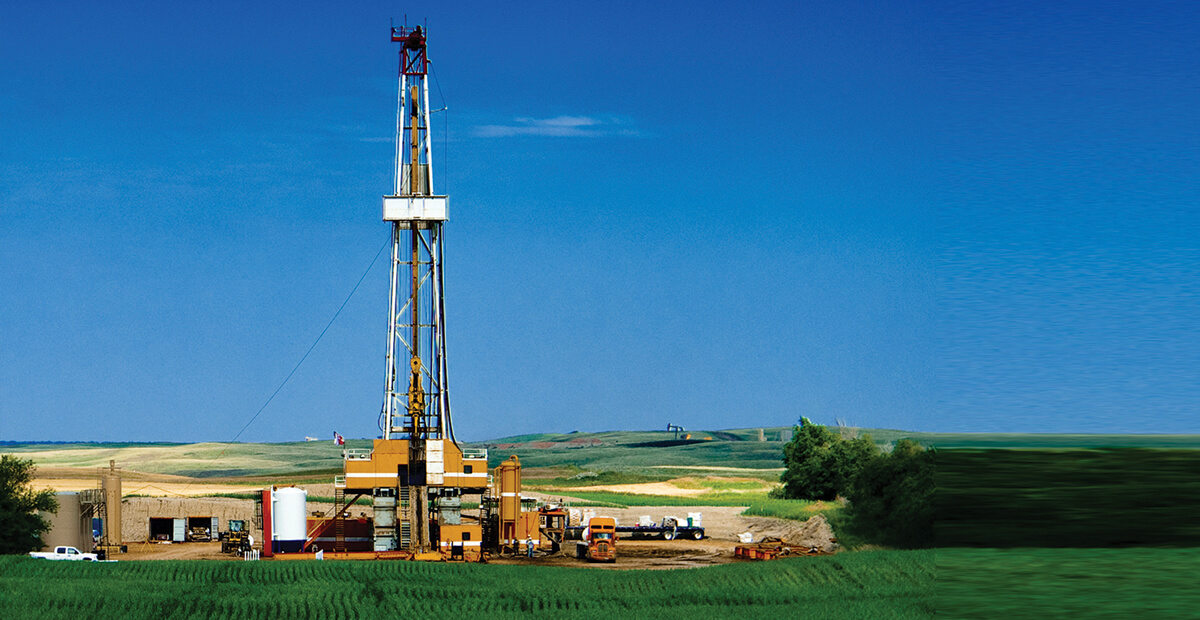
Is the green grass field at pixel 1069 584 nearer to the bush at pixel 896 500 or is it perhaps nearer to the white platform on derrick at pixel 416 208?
the bush at pixel 896 500

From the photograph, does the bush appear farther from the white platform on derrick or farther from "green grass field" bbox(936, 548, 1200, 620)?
the white platform on derrick

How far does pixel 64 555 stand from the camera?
47.6 metres

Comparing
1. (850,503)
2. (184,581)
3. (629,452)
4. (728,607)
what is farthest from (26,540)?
(629,452)

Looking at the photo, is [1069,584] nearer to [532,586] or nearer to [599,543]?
[532,586]

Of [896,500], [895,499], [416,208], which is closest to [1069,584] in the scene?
[896,500]

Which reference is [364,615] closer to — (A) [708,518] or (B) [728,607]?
(B) [728,607]

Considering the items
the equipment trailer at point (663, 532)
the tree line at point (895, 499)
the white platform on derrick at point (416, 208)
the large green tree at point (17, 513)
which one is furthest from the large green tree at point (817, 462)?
the large green tree at point (17, 513)

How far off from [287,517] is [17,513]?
38.5ft

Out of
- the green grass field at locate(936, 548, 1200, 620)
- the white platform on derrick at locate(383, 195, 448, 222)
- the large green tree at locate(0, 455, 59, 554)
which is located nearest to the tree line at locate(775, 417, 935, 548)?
the green grass field at locate(936, 548, 1200, 620)

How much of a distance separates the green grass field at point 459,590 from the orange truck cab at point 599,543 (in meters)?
7.45

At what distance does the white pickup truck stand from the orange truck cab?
67.3ft

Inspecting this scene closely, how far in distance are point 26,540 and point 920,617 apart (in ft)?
129

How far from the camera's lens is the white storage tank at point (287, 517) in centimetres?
5106

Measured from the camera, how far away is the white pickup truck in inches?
1788
